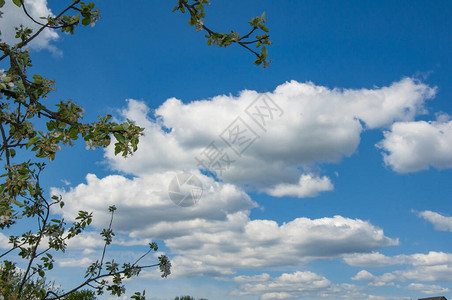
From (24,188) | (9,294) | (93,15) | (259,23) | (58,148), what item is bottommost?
(9,294)

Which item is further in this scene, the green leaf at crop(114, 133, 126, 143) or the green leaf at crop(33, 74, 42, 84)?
the green leaf at crop(33, 74, 42, 84)

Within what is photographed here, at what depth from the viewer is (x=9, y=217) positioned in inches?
137

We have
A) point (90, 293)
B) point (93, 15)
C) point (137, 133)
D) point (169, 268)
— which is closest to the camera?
point (137, 133)

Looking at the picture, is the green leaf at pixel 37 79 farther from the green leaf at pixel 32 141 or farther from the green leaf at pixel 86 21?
the green leaf at pixel 32 141

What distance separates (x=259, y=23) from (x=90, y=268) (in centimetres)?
510

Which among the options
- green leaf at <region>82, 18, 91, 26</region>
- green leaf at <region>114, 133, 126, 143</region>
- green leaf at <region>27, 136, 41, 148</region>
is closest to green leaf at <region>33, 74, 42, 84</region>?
green leaf at <region>82, 18, 91, 26</region>

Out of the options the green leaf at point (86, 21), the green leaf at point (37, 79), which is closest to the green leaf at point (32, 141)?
the green leaf at point (37, 79)

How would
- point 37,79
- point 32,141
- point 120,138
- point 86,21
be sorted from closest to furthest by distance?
point 32,141 → point 120,138 → point 37,79 → point 86,21

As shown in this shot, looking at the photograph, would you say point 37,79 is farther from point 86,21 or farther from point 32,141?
point 32,141

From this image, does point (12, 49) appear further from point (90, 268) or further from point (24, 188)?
point (90, 268)

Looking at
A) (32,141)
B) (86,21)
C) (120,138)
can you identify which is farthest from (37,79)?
(120,138)

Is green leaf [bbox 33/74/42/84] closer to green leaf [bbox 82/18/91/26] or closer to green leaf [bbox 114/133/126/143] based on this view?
green leaf [bbox 82/18/91/26]

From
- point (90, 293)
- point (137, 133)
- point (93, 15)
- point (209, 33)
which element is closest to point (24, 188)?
point (137, 133)

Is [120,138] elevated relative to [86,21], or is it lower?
lower
